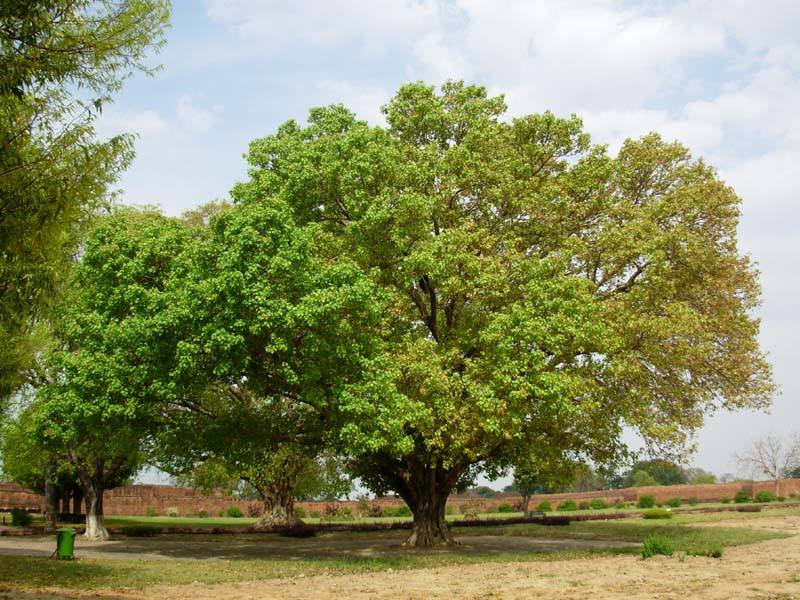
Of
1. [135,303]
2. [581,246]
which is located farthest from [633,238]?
[135,303]

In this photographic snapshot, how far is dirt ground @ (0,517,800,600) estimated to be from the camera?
1327cm

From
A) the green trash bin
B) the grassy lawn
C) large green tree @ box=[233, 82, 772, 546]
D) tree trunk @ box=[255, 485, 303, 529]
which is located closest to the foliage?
tree trunk @ box=[255, 485, 303, 529]

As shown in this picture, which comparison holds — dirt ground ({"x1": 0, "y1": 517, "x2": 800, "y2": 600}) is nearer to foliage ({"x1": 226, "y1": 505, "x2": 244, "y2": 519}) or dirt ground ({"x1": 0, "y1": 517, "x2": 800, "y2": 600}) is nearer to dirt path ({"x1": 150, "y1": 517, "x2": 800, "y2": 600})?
dirt path ({"x1": 150, "y1": 517, "x2": 800, "y2": 600})

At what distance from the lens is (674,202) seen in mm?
26375

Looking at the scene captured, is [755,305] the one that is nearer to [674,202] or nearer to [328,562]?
[674,202]

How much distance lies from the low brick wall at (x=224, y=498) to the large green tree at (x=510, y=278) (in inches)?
1673

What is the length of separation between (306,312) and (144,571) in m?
8.09

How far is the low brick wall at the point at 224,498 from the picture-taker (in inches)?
2603

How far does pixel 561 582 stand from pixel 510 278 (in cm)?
1125

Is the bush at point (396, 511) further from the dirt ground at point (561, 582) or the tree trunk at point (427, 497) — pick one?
the dirt ground at point (561, 582)

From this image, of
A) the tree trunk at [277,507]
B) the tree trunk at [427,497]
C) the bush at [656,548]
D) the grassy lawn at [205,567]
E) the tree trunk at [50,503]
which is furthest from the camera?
the tree trunk at [277,507]

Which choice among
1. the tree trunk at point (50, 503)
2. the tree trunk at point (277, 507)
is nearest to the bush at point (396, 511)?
the tree trunk at point (277, 507)

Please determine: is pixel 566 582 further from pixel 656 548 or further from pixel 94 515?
pixel 94 515

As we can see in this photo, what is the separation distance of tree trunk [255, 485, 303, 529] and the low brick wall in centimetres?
1881
